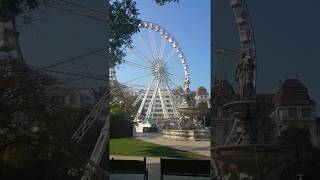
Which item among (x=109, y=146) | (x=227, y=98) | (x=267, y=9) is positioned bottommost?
(x=109, y=146)

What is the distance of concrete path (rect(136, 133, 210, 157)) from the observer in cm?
367

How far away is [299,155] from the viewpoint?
340 centimetres

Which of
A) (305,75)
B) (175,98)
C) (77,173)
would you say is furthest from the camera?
(175,98)

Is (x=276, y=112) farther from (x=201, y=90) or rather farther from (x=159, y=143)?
(x=159, y=143)

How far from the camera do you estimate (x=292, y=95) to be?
135 inches

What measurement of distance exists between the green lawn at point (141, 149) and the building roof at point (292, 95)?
31.6 inches

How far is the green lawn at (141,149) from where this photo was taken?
374 centimetres

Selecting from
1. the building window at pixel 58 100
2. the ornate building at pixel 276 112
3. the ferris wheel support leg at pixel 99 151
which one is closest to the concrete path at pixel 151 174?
the ferris wheel support leg at pixel 99 151

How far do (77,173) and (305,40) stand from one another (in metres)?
1.95

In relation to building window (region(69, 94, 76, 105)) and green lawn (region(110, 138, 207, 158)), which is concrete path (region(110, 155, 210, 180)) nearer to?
green lawn (region(110, 138, 207, 158))

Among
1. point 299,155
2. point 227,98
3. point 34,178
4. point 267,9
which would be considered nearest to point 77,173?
point 34,178

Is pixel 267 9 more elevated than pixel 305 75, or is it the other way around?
pixel 267 9

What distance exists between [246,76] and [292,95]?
0.35 m

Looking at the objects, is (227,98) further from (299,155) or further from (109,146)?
(109,146)
